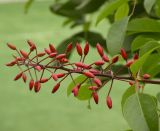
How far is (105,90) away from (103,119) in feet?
1.83

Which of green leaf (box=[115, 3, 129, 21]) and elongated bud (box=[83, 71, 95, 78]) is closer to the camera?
elongated bud (box=[83, 71, 95, 78])

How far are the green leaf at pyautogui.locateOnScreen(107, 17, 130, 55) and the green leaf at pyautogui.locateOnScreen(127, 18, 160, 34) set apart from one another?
1.2 inches

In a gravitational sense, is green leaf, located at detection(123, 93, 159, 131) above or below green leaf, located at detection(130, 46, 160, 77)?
below

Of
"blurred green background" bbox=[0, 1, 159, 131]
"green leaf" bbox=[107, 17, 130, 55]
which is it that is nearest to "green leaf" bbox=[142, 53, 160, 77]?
"green leaf" bbox=[107, 17, 130, 55]

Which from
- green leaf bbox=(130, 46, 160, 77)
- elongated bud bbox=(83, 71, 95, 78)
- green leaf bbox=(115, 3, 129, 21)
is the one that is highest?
green leaf bbox=(115, 3, 129, 21)

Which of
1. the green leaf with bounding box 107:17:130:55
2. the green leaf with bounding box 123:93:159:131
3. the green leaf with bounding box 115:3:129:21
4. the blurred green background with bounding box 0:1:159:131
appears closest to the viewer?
the green leaf with bounding box 123:93:159:131

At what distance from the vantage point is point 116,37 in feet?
2.17

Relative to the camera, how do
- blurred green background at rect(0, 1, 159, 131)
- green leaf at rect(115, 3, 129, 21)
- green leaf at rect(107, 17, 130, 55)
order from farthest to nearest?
blurred green background at rect(0, 1, 159, 131)
green leaf at rect(115, 3, 129, 21)
green leaf at rect(107, 17, 130, 55)

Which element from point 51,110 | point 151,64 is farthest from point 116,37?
point 51,110

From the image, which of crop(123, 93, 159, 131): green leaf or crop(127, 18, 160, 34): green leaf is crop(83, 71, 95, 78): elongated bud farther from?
crop(127, 18, 160, 34): green leaf

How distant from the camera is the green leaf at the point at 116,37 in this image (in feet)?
2.15

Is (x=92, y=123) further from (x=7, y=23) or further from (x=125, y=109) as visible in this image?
(x=7, y=23)

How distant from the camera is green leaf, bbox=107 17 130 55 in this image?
654 millimetres

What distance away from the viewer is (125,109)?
0.55 meters
